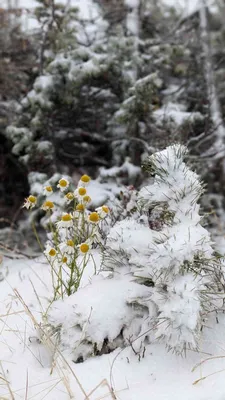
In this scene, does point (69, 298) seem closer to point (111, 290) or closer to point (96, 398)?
point (111, 290)

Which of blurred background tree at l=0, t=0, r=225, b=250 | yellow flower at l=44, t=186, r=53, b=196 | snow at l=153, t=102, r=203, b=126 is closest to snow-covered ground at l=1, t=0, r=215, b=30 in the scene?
blurred background tree at l=0, t=0, r=225, b=250

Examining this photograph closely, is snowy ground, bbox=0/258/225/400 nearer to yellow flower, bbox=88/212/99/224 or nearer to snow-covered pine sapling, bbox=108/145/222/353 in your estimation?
snow-covered pine sapling, bbox=108/145/222/353

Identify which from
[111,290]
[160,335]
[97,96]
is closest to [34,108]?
[97,96]

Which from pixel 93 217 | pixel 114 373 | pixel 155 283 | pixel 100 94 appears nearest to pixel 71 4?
pixel 100 94

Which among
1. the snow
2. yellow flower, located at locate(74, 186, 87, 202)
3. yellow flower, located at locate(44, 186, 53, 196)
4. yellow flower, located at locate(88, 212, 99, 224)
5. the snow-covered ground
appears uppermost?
the snow-covered ground

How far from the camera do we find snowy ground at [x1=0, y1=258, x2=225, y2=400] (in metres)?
1.69

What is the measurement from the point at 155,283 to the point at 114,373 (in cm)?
46

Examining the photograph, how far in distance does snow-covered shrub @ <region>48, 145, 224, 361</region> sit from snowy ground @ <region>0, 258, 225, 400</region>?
Result: 0.08 m

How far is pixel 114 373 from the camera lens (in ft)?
6.02

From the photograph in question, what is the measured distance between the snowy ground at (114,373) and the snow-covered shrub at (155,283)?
8 centimetres

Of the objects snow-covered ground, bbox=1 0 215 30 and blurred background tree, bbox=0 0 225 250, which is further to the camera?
snow-covered ground, bbox=1 0 215 30

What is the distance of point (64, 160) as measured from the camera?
520cm

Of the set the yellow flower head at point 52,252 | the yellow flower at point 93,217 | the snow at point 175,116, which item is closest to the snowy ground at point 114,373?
the yellow flower head at point 52,252

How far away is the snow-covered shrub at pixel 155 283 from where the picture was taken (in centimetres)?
181
